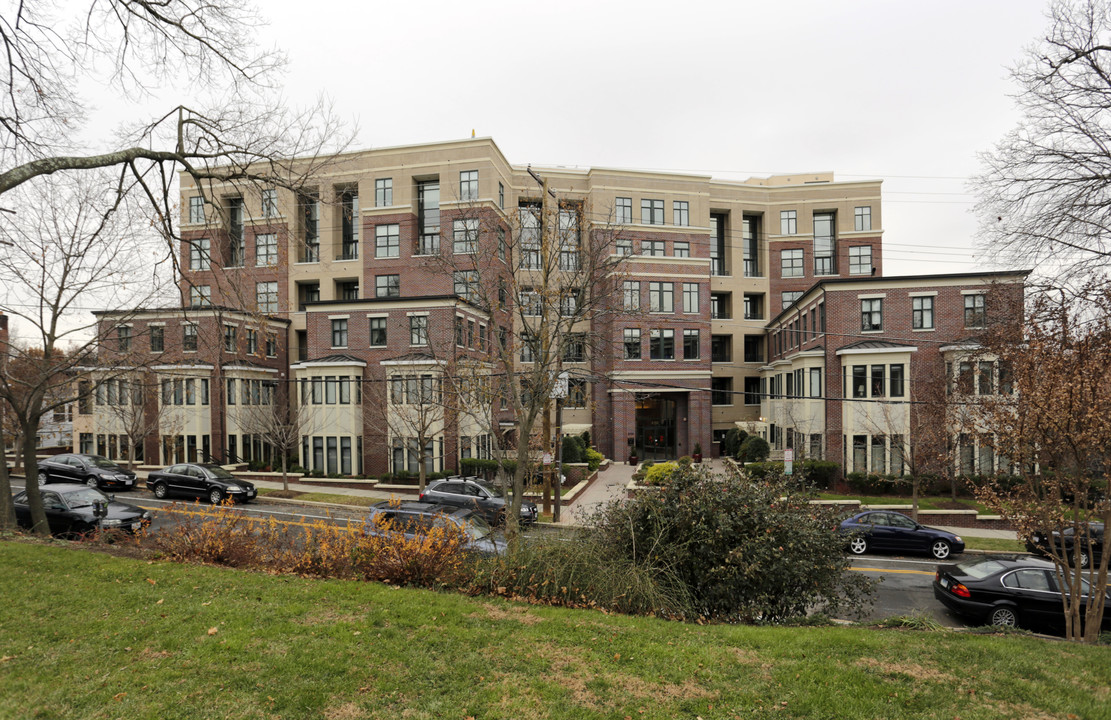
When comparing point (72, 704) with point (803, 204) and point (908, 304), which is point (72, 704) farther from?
point (803, 204)

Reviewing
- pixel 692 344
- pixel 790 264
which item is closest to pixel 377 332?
pixel 692 344

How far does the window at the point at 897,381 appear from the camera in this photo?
28.9 meters

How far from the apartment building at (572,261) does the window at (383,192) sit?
14cm

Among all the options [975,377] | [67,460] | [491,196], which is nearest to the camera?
[975,377]

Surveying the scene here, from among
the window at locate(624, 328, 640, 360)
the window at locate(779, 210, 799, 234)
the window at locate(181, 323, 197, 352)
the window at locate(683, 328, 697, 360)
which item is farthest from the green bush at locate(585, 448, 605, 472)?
the window at locate(779, 210, 799, 234)

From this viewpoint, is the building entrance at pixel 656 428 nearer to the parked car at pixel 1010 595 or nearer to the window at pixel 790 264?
the window at pixel 790 264

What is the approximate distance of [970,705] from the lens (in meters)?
5.75

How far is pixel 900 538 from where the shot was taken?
1894 cm

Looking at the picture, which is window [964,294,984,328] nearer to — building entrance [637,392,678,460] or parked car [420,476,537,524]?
building entrance [637,392,678,460]

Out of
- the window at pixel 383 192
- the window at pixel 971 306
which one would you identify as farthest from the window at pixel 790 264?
the window at pixel 383 192

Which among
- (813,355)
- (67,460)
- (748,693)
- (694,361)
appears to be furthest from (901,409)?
(67,460)

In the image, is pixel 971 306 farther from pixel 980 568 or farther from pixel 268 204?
pixel 268 204

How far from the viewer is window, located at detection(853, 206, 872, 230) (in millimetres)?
47094

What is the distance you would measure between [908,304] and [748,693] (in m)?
29.6
